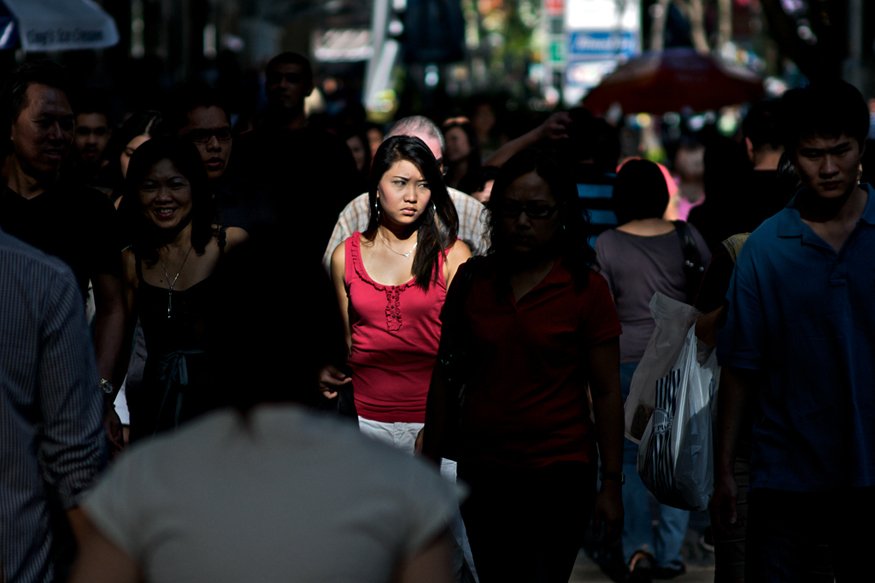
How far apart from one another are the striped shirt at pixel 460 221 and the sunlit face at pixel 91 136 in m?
2.59

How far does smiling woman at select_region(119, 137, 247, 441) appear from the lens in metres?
5.59

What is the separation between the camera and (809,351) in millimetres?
4422

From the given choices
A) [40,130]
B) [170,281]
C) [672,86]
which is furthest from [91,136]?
[672,86]

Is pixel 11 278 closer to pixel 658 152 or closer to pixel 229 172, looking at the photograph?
pixel 229 172

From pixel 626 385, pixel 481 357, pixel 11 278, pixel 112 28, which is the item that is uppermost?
pixel 112 28

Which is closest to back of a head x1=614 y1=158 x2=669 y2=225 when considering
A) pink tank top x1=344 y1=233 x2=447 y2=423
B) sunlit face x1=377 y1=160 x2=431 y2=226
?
sunlit face x1=377 y1=160 x2=431 y2=226

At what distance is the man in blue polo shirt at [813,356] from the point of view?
14.4 ft

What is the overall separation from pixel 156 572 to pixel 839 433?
8.45 ft

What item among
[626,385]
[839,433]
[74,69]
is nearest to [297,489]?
[839,433]

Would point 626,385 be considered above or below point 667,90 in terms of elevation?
below

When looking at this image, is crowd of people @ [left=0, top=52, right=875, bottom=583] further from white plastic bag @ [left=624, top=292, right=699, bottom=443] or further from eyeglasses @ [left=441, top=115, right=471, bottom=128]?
eyeglasses @ [left=441, top=115, right=471, bottom=128]

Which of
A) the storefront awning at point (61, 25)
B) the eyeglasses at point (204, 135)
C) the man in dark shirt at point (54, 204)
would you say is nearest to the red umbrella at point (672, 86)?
the storefront awning at point (61, 25)

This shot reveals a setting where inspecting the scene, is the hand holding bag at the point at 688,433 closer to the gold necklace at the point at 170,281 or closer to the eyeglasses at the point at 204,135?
the gold necklace at the point at 170,281

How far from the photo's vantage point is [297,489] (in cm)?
232
